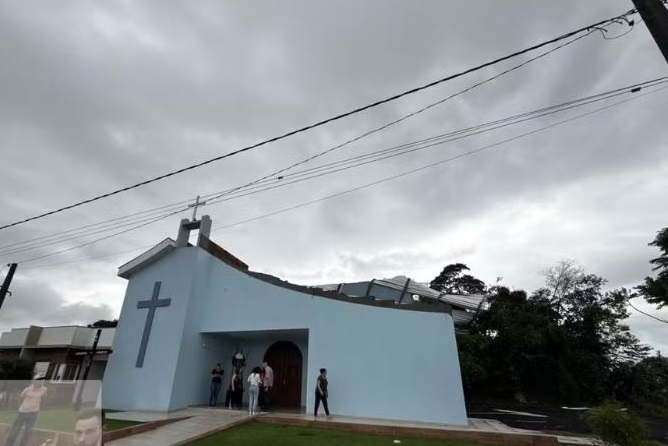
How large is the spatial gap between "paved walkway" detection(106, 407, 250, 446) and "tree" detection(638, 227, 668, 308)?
38.8 ft

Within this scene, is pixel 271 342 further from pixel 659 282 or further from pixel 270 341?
pixel 659 282

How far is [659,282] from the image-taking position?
11039mm

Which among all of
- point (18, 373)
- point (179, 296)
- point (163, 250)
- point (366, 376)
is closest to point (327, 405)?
point (366, 376)

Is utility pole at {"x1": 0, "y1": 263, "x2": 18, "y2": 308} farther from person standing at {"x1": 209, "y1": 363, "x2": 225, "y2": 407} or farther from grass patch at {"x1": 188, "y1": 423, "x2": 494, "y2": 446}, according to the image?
grass patch at {"x1": 188, "y1": 423, "x2": 494, "y2": 446}

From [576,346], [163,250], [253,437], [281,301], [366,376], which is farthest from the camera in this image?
[576,346]

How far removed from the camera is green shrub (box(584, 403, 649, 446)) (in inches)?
278

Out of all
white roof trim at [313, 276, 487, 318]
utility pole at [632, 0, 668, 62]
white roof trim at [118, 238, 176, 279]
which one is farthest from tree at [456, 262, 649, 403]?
utility pole at [632, 0, 668, 62]

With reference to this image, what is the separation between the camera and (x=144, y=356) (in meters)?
14.0

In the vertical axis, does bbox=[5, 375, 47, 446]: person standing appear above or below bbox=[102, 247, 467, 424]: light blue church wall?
below

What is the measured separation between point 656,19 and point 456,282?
3772 cm

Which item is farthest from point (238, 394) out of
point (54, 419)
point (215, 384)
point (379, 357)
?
point (54, 419)

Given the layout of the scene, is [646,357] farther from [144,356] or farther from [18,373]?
[18,373]

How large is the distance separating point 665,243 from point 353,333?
9.70 m

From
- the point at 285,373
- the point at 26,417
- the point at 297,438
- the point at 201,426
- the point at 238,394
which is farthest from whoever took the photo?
the point at 285,373
